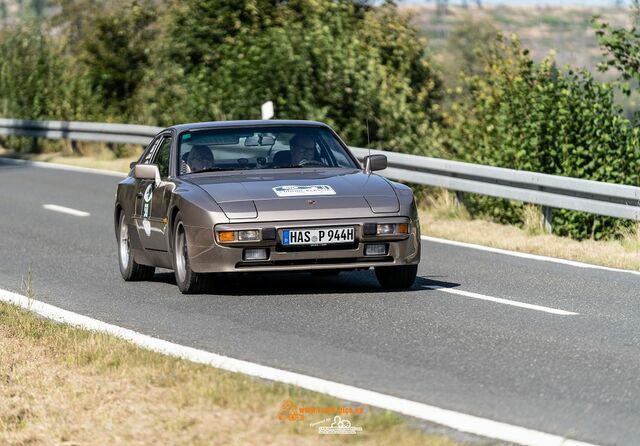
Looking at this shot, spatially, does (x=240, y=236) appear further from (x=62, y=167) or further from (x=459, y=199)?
(x=62, y=167)

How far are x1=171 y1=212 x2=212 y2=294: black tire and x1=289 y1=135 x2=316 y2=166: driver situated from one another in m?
1.23

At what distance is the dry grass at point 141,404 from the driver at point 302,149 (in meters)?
3.76

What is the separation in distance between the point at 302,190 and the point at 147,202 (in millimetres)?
1908

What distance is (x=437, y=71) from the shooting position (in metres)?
36.5

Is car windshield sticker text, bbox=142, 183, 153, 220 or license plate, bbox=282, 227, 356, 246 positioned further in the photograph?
car windshield sticker text, bbox=142, 183, 153, 220

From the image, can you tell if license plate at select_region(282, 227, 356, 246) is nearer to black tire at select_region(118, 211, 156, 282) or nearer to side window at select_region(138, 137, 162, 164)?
black tire at select_region(118, 211, 156, 282)

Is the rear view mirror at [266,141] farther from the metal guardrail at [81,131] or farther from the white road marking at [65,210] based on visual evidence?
the metal guardrail at [81,131]

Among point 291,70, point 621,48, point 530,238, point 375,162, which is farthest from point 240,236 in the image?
point 291,70

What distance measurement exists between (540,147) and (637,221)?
3518 mm

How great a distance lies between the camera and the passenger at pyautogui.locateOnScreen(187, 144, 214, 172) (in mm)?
11758

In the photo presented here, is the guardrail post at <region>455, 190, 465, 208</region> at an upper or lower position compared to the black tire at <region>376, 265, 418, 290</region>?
lower

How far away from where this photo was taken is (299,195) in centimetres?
1070

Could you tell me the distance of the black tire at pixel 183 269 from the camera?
1097 centimetres

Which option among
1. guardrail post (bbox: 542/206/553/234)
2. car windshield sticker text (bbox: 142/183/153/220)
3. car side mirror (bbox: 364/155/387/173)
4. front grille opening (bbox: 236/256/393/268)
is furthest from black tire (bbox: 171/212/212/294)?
guardrail post (bbox: 542/206/553/234)
